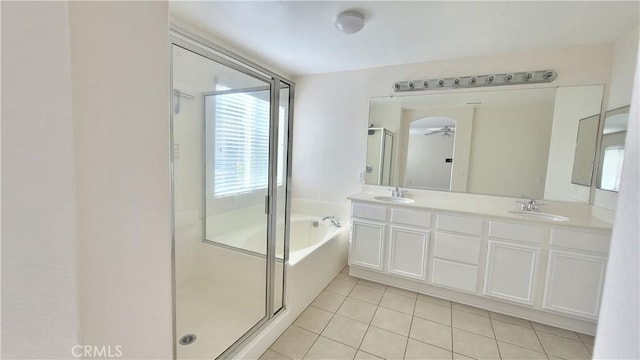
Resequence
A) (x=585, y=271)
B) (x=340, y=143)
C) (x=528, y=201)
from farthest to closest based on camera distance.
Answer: (x=340, y=143) < (x=528, y=201) < (x=585, y=271)

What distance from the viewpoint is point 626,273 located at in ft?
1.18

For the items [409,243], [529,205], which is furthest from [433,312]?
[529,205]

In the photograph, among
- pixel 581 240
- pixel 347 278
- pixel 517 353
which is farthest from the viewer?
pixel 347 278

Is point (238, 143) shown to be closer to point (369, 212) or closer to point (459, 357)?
point (369, 212)

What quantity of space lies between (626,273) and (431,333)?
1941mm

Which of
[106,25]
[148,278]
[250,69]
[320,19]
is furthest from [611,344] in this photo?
[320,19]

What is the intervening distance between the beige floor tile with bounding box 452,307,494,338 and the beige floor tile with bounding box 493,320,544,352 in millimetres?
55

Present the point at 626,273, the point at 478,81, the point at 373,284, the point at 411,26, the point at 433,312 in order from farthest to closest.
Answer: the point at 373,284 < the point at 478,81 < the point at 433,312 < the point at 411,26 < the point at 626,273

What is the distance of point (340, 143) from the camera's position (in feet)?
10.6

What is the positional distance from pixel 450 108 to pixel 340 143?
1.27 metres

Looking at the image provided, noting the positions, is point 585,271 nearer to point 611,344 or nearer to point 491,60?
point 491,60

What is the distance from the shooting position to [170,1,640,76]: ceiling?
5.73 feet

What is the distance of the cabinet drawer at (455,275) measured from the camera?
88.9 inches

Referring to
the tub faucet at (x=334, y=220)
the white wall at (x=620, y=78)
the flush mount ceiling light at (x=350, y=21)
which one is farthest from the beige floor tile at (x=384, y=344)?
the flush mount ceiling light at (x=350, y=21)
